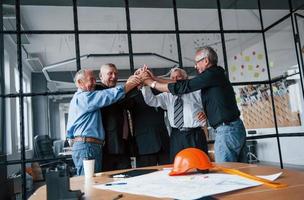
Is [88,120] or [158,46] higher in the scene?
[158,46]

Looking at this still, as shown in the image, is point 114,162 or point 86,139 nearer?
point 86,139

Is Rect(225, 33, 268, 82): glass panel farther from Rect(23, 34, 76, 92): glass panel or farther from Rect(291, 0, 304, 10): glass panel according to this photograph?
Rect(23, 34, 76, 92): glass panel

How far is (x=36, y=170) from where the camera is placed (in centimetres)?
395

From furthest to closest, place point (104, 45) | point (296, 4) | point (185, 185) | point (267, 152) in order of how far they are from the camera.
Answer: point (267, 152), point (104, 45), point (296, 4), point (185, 185)

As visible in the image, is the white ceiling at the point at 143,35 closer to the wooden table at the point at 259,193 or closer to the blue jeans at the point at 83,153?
the blue jeans at the point at 83,153

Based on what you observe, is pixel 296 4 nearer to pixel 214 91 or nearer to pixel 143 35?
pixel 214 91

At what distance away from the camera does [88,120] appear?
2.09 meters

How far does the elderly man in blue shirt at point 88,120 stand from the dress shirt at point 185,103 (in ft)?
0.91

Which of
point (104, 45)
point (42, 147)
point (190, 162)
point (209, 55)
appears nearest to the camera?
point (190, 162)

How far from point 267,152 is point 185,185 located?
21.7 ft

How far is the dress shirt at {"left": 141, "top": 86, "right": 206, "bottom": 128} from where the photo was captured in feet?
7.54

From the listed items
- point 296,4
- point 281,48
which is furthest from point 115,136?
point 281,48

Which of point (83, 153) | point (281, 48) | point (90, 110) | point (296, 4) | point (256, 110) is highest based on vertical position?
point (281, 48)

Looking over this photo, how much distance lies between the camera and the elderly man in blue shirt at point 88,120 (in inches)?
80.0
